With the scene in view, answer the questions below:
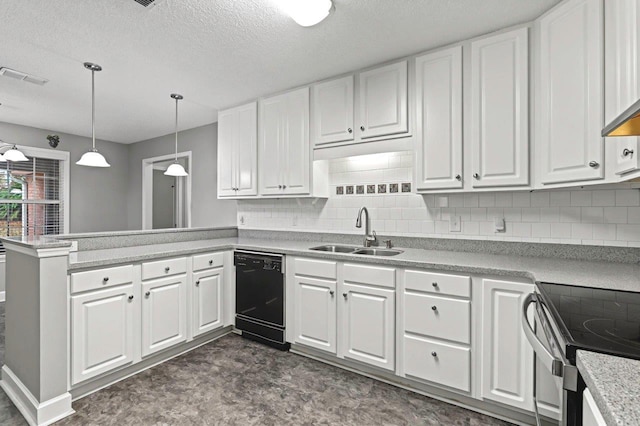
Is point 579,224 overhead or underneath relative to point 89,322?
overhead

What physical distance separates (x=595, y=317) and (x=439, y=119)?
65.8 inches

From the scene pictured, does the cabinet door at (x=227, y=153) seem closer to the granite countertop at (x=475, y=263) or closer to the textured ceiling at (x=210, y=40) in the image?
the textured ceiling at (x=210, y=40)

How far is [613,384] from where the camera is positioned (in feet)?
2.20

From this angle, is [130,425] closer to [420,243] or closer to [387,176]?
[420,243]

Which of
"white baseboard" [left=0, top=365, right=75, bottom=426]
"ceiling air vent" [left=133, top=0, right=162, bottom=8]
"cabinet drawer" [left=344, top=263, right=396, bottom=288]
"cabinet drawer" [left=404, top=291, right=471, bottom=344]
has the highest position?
"ceiling air vent" [left=133, top=0, right=162, bottom=8]

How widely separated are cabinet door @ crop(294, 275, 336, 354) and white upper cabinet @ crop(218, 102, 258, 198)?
52.4 inches

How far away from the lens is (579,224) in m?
2.13

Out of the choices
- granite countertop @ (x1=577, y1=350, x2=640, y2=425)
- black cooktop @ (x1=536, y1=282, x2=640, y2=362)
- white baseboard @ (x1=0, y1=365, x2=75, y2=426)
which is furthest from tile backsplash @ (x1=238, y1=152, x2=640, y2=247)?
white baseboard @ (x1=0, y1=365, x2=75, y2=426)

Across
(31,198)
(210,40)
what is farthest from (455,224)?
(31,198)

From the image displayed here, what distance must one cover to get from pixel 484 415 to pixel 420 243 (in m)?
1.25

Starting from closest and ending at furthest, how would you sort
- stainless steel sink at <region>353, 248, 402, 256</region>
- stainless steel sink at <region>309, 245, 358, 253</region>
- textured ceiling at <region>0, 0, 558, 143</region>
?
textured ceiling at <region>0, 0, 558, 143</region>
stainless steel sink at <region>353, 248, 402, 256</region>
stainless steel sink at <region>309, 245, 358, 253</region>

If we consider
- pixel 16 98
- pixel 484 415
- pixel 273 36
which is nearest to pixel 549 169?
pixel 484 415

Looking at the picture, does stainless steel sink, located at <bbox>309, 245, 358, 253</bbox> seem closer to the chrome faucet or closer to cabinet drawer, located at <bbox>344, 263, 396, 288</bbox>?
the chrome faucet

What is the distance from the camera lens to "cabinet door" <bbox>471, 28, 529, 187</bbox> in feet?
6.84
